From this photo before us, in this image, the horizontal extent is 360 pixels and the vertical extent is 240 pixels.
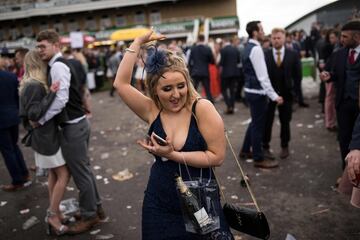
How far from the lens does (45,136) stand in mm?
3785

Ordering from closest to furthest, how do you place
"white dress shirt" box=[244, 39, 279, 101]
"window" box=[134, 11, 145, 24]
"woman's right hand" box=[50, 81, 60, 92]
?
"woman's right hand" box=[50, 81, 60, 92], "white dress shirt" box=[244, 39, 279, 101], "window" box=[134, 11, 145, 24]

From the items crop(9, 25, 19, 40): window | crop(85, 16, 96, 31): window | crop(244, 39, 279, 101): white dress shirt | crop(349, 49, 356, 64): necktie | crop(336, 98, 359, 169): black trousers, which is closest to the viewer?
crop(349, 49, 356, 64): necktie

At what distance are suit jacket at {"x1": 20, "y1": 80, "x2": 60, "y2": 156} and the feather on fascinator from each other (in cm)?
171

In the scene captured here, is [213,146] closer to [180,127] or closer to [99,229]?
[180,127]

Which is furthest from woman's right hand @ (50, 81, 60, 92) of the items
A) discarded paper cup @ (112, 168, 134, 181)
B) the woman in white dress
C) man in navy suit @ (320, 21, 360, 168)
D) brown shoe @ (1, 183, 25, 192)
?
man in navy suit @ (320, 21, 360, 168)

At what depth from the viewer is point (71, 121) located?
150 inches

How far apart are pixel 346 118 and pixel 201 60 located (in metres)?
5.99

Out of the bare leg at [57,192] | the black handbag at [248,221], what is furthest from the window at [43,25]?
the black handbag at [248,221]

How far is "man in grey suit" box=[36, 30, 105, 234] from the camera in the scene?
11.9ft

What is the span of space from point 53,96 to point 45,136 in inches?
20.1

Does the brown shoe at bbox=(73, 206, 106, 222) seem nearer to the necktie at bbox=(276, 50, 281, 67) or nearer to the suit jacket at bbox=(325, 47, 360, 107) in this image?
the suit jacket at bbox=(325, 47, 360, 107)

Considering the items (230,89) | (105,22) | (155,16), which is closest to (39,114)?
(230,89)

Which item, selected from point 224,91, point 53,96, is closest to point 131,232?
point 53,96

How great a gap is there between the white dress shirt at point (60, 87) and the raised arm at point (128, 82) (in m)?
1.36
